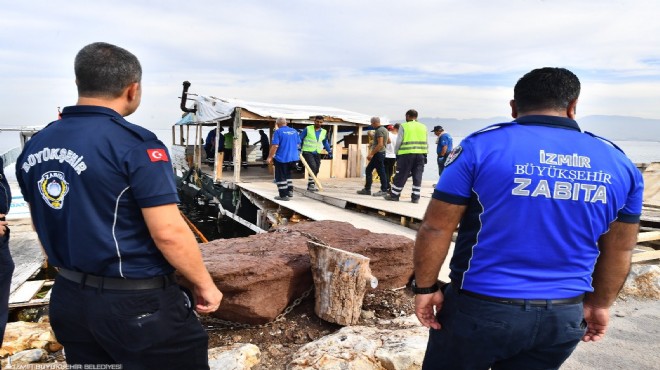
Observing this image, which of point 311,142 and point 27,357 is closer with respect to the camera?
point 27,357

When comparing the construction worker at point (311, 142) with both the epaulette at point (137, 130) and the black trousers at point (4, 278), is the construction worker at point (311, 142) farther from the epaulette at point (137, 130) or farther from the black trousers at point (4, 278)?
the epaulette at point (137, 130)

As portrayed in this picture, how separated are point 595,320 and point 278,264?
2.55 metres

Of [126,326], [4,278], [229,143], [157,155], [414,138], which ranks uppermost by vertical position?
[414,138]

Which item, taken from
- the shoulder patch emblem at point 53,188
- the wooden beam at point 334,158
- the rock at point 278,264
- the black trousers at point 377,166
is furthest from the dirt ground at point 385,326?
the wooden beam at point 334,158

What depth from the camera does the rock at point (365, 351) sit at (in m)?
2.94

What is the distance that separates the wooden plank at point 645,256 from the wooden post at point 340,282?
12.9 feet

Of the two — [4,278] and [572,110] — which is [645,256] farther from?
[4,278]

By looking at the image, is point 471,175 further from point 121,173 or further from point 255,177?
point 255,177

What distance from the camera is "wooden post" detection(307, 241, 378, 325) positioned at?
3.59 metres

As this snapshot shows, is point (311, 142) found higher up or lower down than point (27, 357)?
higher up

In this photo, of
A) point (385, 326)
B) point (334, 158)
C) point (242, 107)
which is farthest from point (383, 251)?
point (334, 158)

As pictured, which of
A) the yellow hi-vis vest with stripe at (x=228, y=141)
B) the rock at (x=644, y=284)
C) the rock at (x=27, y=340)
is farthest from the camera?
the yellow hi-vis vest with stripe at (x=228, y=141)

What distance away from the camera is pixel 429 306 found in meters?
1.79

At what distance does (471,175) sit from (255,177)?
1233 centimetres
